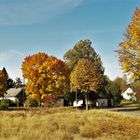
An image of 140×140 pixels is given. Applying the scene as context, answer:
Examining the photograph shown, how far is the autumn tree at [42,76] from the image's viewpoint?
72250 millimetres

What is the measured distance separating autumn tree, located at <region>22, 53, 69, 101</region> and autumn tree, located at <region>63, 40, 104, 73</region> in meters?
12.4

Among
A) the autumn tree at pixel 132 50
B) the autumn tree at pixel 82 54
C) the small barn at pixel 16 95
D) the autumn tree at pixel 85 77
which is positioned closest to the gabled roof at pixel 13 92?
the small barn at pixel 16 95

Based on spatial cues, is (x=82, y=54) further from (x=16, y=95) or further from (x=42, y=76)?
(x=16, y=95)

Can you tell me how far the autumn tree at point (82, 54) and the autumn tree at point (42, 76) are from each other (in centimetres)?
1244

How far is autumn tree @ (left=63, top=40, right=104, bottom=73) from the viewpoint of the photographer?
3435 inches

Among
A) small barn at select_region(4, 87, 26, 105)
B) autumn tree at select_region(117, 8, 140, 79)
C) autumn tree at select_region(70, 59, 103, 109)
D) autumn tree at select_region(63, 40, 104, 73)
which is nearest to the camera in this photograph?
autumn tree at select_region(117, 8, 140, 79)

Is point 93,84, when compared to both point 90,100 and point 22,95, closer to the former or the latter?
point 90,100

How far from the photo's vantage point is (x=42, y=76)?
238ft

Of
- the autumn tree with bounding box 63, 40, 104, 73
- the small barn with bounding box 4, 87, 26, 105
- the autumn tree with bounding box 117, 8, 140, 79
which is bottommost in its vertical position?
the autumn tree with bounding box 117, 8, 140, 79

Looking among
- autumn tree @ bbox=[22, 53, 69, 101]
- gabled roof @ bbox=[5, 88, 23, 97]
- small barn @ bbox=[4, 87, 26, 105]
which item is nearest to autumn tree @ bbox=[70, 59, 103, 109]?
autumn tree @ bbox=[22, 53, 69, 101]

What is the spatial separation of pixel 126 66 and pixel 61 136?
37.2ft

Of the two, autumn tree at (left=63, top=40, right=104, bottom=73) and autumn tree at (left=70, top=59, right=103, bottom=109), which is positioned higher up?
autumn tree at (left=63, top=40, right=104, bottom=73)

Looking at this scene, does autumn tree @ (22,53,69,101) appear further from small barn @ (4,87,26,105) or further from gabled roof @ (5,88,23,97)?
gabled roof @ (5,88,23,97)

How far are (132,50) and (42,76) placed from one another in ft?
140
